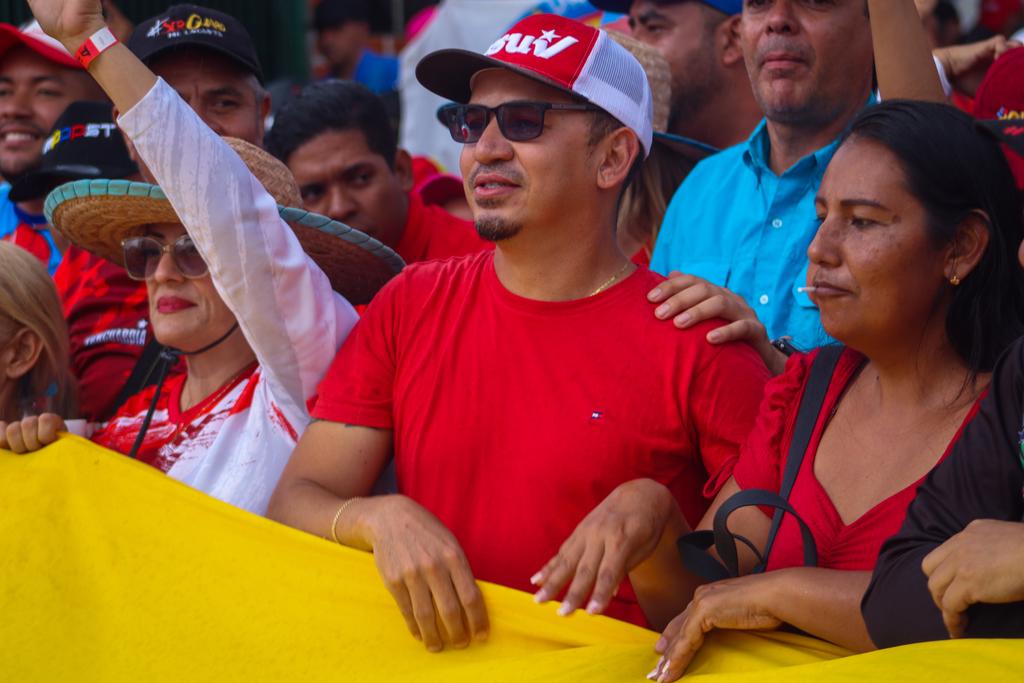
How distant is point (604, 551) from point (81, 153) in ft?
9.39

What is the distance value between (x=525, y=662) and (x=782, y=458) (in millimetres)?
638

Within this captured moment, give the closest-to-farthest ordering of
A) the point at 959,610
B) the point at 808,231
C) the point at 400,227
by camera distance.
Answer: the point at 959,610
the point at 808,231
the point at 400,227

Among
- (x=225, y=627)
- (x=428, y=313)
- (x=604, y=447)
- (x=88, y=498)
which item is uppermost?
(x=428, y=313)

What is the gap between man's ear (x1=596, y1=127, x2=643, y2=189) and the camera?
309 centimetres

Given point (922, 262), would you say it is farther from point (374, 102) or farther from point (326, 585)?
point (374, 102)

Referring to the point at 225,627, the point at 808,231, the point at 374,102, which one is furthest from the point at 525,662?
the point at 374,102

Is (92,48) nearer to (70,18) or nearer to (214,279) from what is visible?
(70,18)

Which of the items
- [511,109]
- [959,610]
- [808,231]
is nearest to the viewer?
[959,610]

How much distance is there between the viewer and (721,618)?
2.36 metres

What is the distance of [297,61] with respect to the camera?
30.0ft

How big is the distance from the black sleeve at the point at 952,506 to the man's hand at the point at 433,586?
2.48 feet

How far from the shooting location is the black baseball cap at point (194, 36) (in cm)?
446

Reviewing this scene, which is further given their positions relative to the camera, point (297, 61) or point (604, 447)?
point (297, 61)

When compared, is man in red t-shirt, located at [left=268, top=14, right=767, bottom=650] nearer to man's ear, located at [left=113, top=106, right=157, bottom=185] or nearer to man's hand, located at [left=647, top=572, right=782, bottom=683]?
man's hand, located at [left=647, top=572, right=782, bottom=683]
